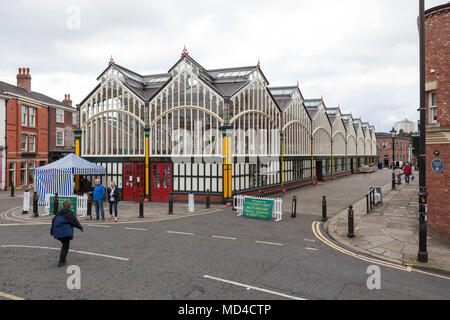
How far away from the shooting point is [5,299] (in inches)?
229

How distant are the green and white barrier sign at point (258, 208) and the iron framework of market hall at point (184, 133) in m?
3.66

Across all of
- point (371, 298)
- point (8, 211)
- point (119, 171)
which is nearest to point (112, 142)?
point (119, 171)

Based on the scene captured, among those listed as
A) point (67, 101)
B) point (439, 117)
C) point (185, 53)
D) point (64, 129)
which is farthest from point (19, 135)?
point (439, 117)

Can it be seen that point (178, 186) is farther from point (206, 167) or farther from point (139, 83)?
point (139, 83)

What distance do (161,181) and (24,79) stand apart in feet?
90.9

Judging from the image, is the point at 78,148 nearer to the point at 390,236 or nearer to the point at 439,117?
the point at 390,236

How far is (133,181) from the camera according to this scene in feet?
67.0

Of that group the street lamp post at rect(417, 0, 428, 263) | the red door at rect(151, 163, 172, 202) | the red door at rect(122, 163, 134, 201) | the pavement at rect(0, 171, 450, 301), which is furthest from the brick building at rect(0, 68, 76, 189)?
the street lamp post at rect(417, 0, 428, 263)

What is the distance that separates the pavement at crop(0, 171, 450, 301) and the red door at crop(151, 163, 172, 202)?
24.9 feet

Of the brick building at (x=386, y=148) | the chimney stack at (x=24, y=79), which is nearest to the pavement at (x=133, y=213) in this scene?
the chimney stack at (x=24, y=79)

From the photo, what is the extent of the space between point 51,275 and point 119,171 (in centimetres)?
1428

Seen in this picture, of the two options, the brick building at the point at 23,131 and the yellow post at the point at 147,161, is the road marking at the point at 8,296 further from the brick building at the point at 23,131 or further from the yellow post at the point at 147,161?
the brick building at the point at 23,131

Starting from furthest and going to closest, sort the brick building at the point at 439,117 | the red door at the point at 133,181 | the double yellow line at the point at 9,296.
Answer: the red door at the point at 133,181
the brick building at the point at 439,117
the double yellow line at the point at 9,296

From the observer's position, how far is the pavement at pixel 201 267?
6.20 metres
